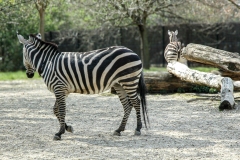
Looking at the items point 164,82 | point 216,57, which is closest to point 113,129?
point 216,57

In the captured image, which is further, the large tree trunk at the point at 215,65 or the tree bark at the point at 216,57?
the tree bark at the point at 216,57

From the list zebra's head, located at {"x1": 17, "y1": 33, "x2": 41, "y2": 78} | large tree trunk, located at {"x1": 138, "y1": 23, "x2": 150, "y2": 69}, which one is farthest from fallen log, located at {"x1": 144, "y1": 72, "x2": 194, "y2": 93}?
large tree trunk, located at {"x1": 138, "y1": 23, "x2": 150, "y2": 69}

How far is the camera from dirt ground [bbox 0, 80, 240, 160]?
24.3 ft

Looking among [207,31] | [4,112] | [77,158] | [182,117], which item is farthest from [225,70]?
[207,31]

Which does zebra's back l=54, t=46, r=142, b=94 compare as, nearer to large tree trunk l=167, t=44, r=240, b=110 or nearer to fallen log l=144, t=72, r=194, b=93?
large tree trunk l=167, t=44, r=240, b=110

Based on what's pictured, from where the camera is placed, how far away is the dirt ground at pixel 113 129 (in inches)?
291

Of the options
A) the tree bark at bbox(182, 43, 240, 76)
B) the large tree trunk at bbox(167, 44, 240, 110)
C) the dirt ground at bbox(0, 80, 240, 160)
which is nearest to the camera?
the dirt ground at bbox(0, 80, 240, 160)

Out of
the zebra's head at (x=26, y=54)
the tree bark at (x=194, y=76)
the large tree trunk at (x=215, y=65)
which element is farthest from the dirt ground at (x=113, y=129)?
the zebra's head at (x=26, y=54)

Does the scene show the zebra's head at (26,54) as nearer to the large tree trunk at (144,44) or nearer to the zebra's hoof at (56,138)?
the zebra's hoof at (56,138)

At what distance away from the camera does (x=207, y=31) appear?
2631 cm

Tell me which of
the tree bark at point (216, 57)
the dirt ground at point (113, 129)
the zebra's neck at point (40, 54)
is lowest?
the dirt ground at point (113, 129)

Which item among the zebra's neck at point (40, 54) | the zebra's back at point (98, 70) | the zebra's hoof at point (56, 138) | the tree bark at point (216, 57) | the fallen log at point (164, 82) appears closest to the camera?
the zebra's hoof at point (56, 138)

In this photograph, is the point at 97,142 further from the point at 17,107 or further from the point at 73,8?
the point at 73,8

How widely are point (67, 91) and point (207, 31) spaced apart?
18.8 m
